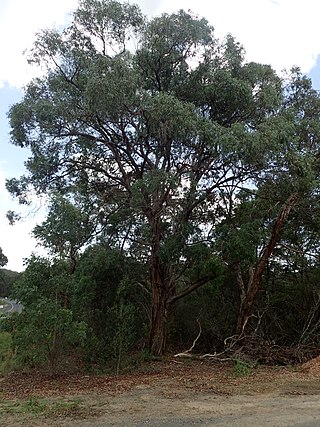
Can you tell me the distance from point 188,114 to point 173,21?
116 inches

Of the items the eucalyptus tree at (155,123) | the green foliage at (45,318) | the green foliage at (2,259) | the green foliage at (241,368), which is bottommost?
the green foliage at (241,368)

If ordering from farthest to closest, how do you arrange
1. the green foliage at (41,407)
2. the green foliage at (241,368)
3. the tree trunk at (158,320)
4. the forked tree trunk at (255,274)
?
1. the tree trunk at (158,320)
2. the forked tree trunk at (255,274)
3. the green foliage at (241,368)
4. the green foliage at (41,407)

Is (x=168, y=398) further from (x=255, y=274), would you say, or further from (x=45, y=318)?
(x=255, y=274)

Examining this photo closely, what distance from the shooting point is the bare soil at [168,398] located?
671 centimetres

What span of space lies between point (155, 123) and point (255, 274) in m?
6.22

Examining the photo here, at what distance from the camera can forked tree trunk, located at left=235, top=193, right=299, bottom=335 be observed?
534 inches

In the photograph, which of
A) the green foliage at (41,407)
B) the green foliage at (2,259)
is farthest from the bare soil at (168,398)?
the green foliage at (2,259)

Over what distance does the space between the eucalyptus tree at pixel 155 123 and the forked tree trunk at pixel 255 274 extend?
1638 mm

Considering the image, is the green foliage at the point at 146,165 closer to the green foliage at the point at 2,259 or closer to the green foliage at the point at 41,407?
the green foliage at the point at 41,407

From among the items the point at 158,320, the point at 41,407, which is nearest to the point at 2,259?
the point at 158,320

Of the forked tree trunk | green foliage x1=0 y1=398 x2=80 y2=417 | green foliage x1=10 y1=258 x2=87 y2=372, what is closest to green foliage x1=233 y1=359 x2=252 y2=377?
the forked tree trunk

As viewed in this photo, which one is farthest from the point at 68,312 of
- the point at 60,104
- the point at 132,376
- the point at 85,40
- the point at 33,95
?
the point at 85,40

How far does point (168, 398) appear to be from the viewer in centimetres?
850

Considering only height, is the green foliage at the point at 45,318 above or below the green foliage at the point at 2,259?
below
